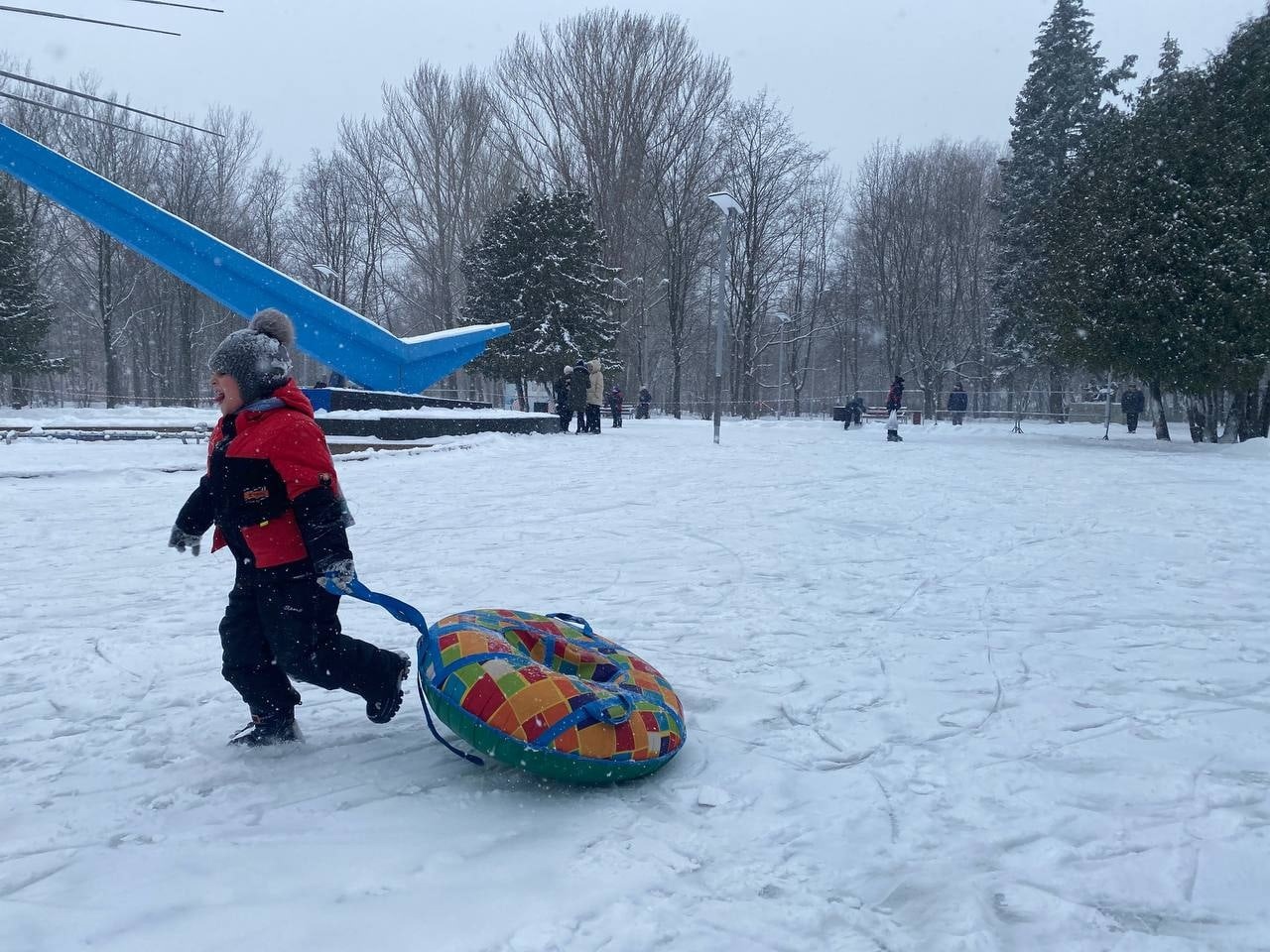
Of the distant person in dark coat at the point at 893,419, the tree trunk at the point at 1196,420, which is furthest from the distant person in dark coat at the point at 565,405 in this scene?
the tree trunk at the point at 1196,420

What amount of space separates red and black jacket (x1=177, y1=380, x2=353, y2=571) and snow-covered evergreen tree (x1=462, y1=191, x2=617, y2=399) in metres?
27.3

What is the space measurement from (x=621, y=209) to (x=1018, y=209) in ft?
53.7

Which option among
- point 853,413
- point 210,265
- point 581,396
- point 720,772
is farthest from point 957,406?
point 720,772

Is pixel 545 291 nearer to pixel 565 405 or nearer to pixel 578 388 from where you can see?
pixel 565 405

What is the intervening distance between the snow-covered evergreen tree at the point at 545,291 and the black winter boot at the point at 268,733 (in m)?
27.2

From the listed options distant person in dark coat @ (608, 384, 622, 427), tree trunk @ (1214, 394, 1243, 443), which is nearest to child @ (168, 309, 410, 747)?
distant person in dark coat @ (608, 384, 622, 427)

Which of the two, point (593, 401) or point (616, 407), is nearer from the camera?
point (593, 401)

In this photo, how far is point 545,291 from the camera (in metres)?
30.5

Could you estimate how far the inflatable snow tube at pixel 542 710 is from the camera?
2.84 meters

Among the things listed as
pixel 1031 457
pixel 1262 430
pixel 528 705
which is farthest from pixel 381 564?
pixel 1262 430

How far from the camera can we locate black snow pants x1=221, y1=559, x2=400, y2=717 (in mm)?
3068

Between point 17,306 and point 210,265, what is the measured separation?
19.0m

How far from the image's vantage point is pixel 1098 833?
2688 mm

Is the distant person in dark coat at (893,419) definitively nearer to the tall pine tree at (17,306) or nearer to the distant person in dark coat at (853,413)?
the distant person in dark coat at (853,413)
